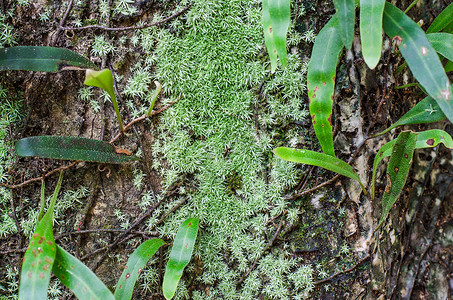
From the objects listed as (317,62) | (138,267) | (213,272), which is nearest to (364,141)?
(317,62)

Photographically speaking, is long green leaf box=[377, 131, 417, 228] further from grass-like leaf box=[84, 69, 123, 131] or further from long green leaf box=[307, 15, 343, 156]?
grass-like leaf box=[84, 69, 123, 131]

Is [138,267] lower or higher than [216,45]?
lower

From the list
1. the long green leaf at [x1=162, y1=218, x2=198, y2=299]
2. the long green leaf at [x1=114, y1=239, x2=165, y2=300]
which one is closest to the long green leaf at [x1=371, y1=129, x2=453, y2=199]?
the long green leaf at [x1=162, y1=218, x2=198, y2=299]

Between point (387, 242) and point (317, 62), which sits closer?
point (317, 62)

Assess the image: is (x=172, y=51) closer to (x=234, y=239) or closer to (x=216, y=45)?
(x=216, y=45)

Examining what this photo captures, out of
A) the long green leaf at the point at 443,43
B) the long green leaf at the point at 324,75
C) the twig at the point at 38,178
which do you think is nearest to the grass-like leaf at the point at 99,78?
the twig at the point at 38,178

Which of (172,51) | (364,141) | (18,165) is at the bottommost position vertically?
(18,165)
